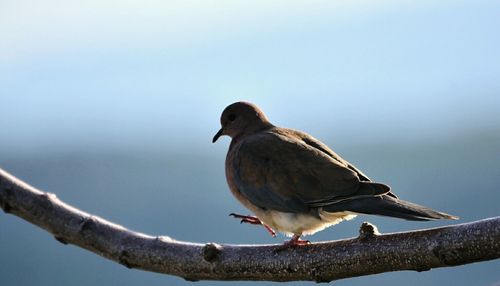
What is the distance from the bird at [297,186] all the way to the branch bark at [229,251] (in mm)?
455

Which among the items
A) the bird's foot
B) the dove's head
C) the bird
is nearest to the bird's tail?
the bird

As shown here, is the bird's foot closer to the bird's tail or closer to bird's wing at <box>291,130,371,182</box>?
the bird's tail

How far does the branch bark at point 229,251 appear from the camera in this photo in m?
3.55

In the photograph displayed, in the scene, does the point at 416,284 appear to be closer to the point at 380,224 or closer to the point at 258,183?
the point at 380,224

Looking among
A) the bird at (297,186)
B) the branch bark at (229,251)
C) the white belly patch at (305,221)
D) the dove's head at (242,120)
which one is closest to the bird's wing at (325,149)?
the bird at (297,186)

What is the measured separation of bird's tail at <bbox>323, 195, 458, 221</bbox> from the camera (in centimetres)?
389

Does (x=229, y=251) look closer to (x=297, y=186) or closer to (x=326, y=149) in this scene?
(x=297, y=186)

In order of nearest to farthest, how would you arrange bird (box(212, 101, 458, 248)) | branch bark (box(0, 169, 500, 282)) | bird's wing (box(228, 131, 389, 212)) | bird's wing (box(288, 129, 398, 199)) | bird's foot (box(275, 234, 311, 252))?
branch bark (box(0, 169, 500, 282)) < bird's foot (box(275, 234, 311, 252)) < bird (box(212, 101, 458, 248)) < bird's wing (box(228, 131, 389, 212)) < bird's wing (box(288, 129, 398, 199))

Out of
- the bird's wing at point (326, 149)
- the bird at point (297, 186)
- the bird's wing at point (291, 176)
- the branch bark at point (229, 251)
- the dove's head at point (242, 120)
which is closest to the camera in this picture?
the branch bark at point (229, 251)

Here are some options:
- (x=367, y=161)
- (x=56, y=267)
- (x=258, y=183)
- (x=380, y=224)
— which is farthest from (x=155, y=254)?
(x=367, y=161)

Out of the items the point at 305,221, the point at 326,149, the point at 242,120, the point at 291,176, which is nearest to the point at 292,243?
the point at 305,221

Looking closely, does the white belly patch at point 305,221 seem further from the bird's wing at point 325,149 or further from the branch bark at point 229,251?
the branch bark at point 229,251

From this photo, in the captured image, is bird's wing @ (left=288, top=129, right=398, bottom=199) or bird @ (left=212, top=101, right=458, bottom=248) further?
bird's wing @ (left=288, top=129, right=398, bottom=199)

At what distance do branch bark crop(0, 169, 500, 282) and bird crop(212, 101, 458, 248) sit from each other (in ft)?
1.49
